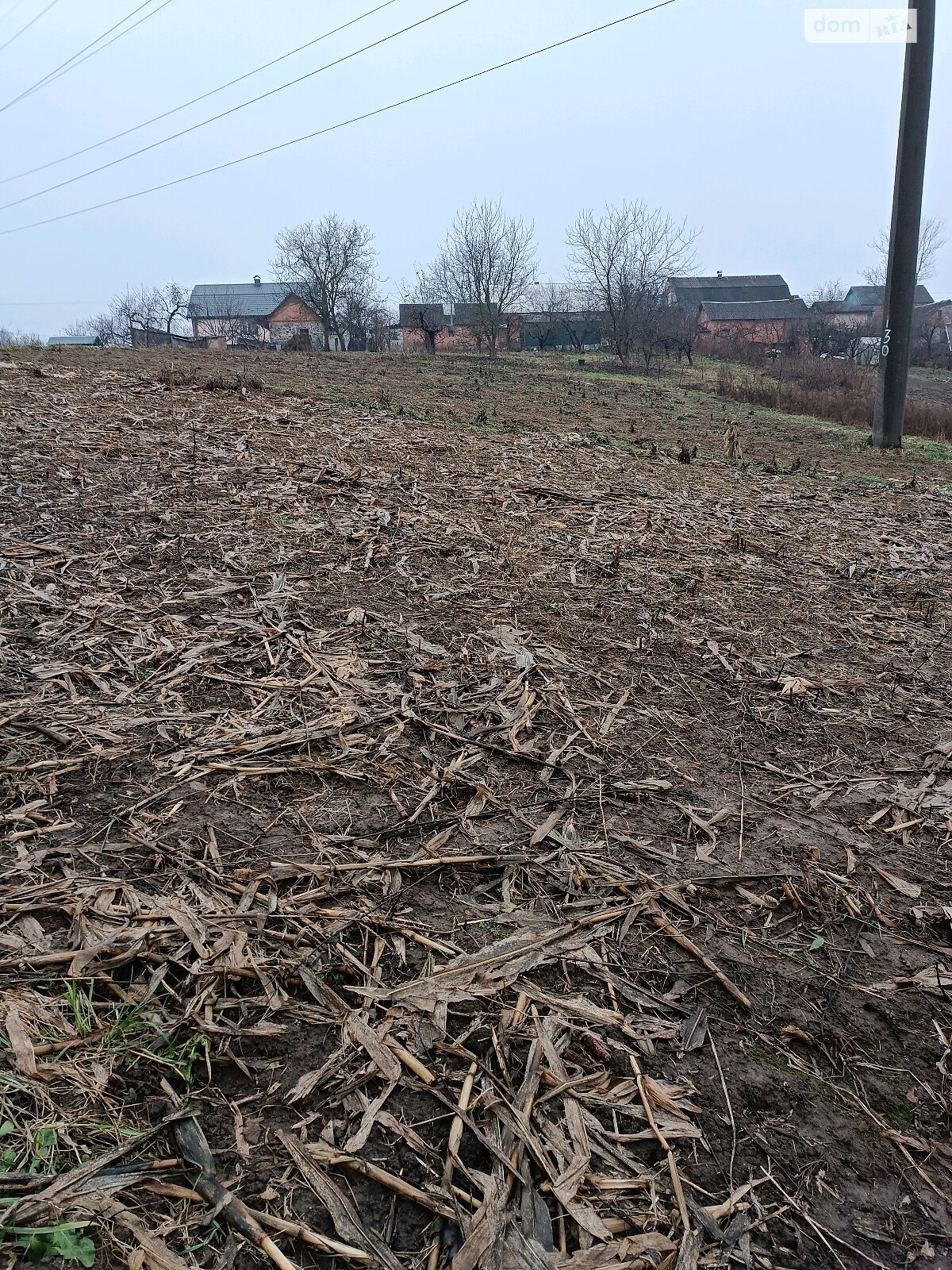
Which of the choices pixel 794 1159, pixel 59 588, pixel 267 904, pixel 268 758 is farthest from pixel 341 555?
pixel 794 1159

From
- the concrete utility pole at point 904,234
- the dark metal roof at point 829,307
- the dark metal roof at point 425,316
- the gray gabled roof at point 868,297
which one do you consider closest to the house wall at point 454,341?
the dark metal roof at point 425,316

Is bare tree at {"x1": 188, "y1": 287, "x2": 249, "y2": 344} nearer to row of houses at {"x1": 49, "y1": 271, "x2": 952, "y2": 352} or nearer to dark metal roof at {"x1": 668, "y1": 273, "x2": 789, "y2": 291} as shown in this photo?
row of houses at {"x1": 49, "y1": 271, "x2": 952, "y2": 352}

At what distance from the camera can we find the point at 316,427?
7.59 metres

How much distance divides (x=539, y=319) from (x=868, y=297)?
39.5 metres

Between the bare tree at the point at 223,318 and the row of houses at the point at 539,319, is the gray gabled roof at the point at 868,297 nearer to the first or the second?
the row of houses at the point at 539,319

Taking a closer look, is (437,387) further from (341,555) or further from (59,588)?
(59,588)

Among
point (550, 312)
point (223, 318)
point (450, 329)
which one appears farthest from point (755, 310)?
point (223, 318)

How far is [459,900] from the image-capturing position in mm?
2174

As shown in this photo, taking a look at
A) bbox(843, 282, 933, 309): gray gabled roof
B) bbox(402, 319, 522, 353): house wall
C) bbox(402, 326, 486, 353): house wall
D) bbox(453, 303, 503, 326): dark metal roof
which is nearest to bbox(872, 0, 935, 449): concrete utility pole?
bbox(453, 303, 503, 326): dark metal roof

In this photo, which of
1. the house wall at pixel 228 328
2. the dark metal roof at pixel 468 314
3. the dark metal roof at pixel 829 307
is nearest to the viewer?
the dark metal roof at pixel 468 314

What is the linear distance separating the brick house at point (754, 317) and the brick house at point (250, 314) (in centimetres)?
2948

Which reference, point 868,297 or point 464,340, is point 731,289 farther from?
point 464,340

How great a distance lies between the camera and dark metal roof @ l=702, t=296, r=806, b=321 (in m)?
58.5

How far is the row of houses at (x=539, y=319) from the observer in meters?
42.1
